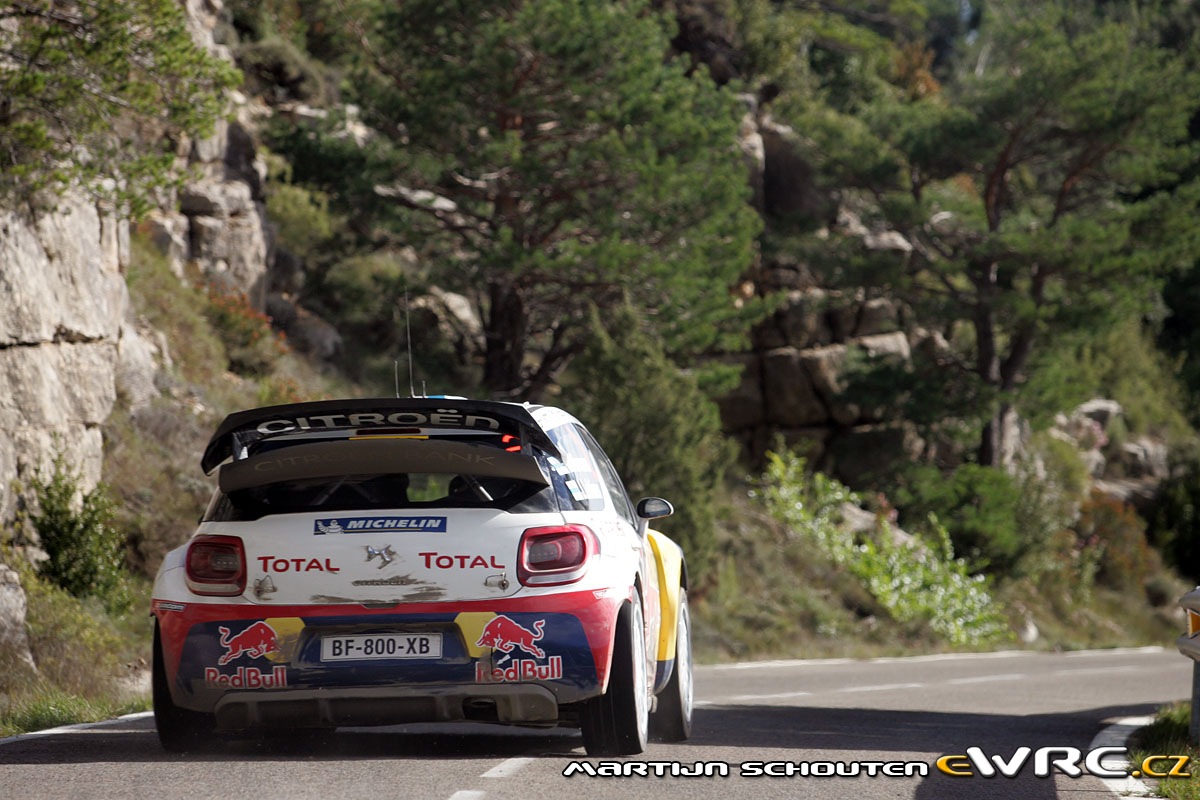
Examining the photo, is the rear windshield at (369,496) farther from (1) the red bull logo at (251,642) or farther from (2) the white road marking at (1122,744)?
(2) the white road marking at (1122,744)

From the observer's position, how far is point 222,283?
2720cm

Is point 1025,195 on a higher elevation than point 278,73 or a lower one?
lower

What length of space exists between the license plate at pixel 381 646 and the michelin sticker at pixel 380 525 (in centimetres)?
45

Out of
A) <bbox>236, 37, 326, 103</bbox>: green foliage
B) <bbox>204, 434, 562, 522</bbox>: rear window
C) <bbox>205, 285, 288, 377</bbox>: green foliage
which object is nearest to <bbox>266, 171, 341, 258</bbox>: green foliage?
<bbox>236, 37, 326, 103</bbox>: green foliage

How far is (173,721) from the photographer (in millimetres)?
7434

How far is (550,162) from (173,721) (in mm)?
21201

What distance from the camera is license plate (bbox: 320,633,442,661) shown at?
22.7 feet

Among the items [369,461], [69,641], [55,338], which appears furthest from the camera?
[55,338]

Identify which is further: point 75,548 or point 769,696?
point 75,548

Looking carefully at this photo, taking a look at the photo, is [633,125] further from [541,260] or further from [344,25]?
[344,25]

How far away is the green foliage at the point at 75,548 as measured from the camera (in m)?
16.1

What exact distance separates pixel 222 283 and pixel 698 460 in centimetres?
889

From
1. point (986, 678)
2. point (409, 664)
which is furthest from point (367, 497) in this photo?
point (986, 678)

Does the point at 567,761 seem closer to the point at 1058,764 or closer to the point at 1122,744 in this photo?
the point at 1058,764
